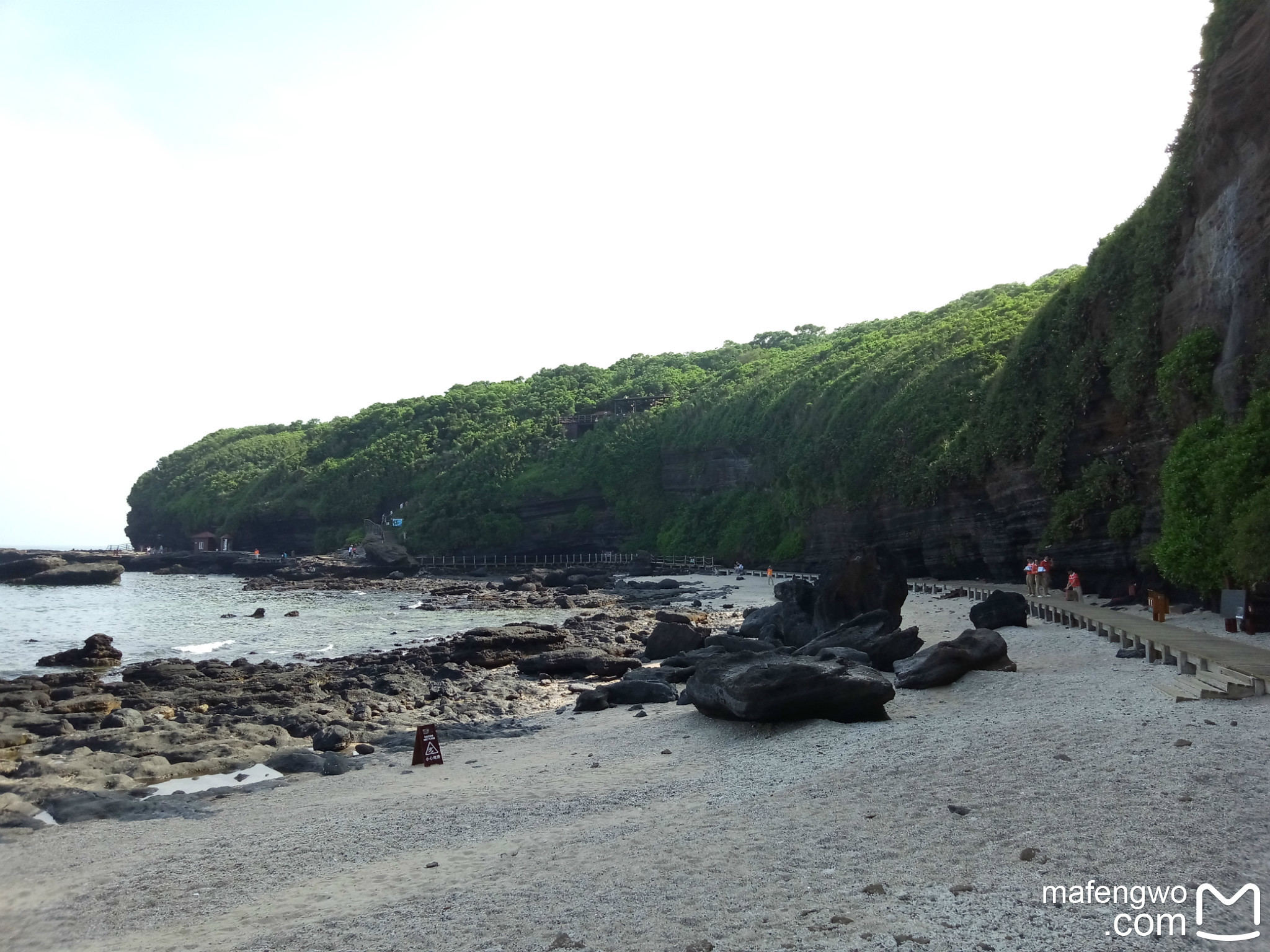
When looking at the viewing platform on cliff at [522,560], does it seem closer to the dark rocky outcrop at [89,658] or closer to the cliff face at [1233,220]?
the dark rocky outcrop at [89,658]

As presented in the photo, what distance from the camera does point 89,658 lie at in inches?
1148

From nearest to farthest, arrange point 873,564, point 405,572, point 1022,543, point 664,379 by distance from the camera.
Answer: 1. point 873,564
2. point 1022,543
3. point 405,572
4. point 664,379

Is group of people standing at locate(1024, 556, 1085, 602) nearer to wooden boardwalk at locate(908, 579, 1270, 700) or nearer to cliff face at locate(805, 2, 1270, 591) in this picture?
cliff face at locate(805, 2, 1270, 591)

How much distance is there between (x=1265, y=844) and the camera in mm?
6441

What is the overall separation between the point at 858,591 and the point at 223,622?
32.0 meters

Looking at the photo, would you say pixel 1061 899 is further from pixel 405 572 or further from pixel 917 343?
pixel 405 572

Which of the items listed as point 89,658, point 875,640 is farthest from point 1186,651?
point 89,658

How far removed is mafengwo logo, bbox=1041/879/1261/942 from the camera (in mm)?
5508

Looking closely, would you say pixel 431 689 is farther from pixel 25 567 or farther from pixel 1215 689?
pixel 25 567

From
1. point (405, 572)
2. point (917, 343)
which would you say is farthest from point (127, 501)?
point (917, 343)

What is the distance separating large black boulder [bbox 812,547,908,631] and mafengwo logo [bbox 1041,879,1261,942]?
16.1 meters

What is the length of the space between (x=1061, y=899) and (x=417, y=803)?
23.9ft

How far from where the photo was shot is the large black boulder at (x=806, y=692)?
1227 cm

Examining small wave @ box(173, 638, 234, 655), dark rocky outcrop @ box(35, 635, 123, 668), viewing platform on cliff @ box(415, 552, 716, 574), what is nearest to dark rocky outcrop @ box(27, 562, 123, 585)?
viewing platform on cliff @ box(415, 552, 716, 574)
